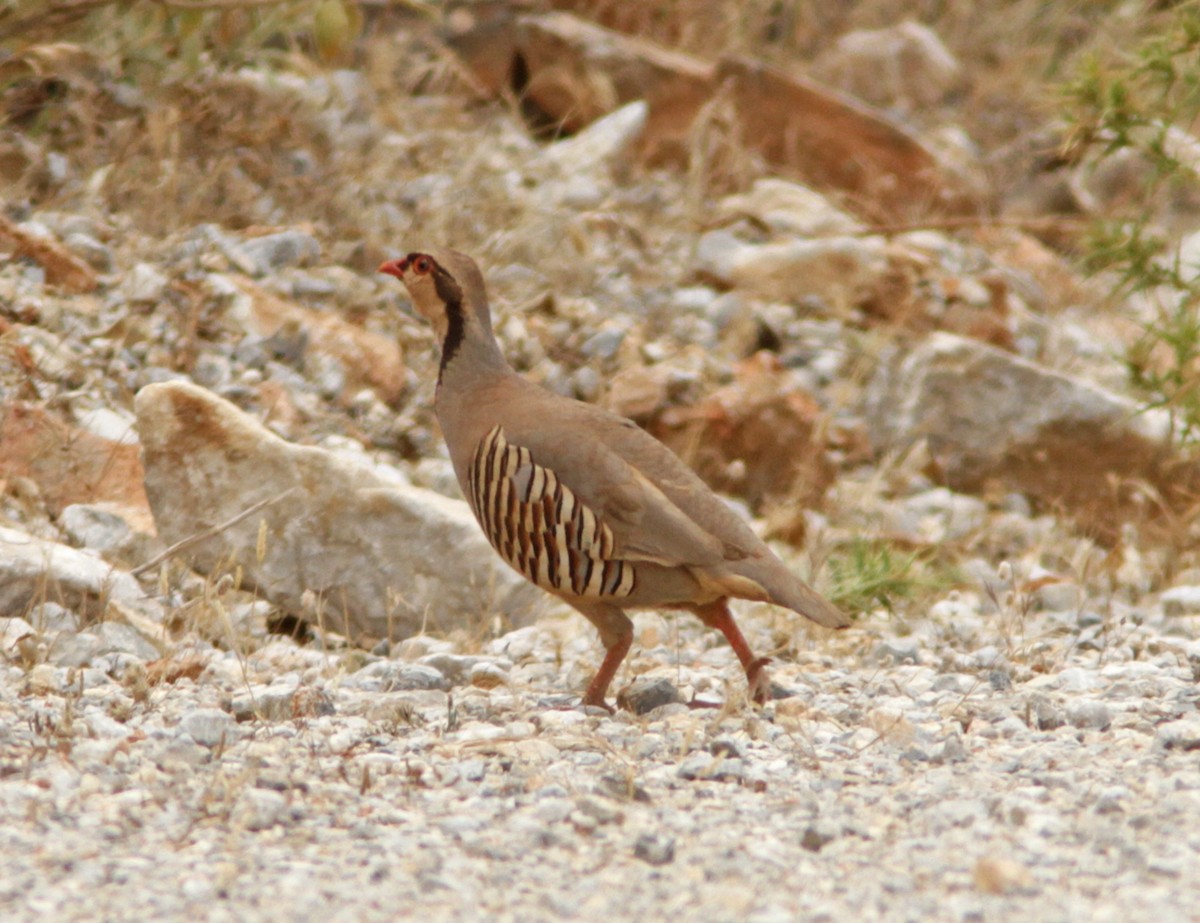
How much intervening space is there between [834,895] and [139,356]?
443 centimetres

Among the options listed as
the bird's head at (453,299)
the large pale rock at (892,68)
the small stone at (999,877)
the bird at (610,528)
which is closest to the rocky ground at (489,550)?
the small stone at (999,877)

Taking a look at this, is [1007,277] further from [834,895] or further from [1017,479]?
[834,895]

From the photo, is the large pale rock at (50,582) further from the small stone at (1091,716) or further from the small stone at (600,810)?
the small stone at (1091,716)

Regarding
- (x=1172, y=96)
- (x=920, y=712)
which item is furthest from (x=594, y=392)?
(x=920, y=712)

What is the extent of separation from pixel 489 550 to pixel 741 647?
1.16 metres

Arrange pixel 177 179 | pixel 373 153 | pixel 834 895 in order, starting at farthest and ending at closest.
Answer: pixel 373 153, pixel 177 179, pixel 834 895

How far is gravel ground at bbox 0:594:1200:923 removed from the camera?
9.15ft

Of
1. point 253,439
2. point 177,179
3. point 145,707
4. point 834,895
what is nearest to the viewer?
point 834,895

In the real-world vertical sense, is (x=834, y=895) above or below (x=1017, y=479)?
above

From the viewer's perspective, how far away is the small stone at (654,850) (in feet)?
9.75

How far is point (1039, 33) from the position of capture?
42.9ft

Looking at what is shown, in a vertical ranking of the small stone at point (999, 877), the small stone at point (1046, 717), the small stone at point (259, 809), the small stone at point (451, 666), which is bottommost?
the small stone at point (451, 666)

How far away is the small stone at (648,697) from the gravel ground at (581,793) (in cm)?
2

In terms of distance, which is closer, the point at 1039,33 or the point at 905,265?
the point at 905,265
